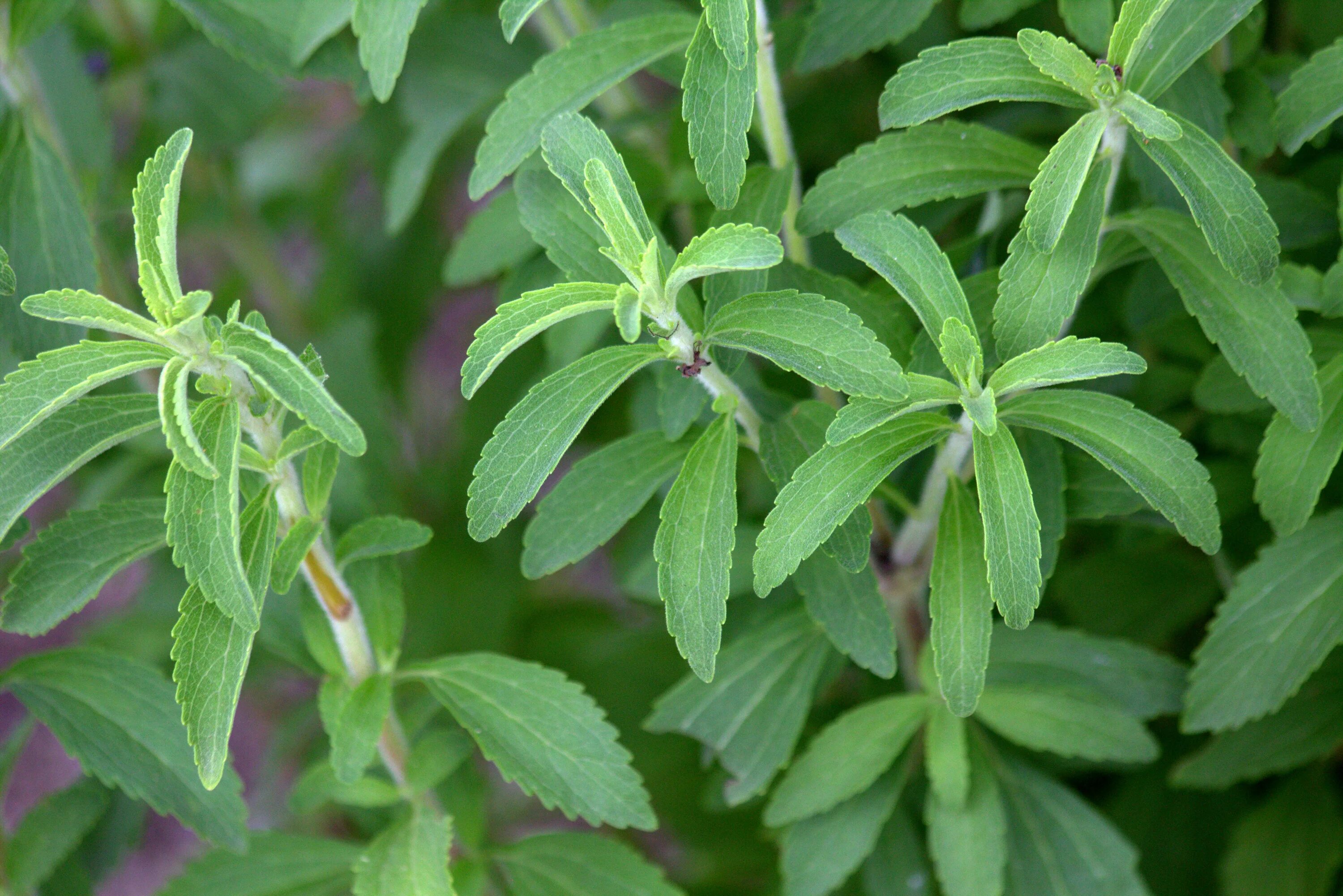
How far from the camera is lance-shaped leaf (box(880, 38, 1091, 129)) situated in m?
0.94

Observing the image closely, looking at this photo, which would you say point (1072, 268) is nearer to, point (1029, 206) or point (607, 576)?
point (1029, 206)

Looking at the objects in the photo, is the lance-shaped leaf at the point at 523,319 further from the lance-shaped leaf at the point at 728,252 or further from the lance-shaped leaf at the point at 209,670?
the lance-shaped leaf at the point at 209,670

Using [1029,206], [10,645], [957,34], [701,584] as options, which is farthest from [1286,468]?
[10,645]

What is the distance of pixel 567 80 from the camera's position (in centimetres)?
107

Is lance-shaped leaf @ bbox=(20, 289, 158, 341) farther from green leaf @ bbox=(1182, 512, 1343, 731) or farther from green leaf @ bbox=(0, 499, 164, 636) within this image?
green leaf @ bbox=(1182, 512, 1343, 731)

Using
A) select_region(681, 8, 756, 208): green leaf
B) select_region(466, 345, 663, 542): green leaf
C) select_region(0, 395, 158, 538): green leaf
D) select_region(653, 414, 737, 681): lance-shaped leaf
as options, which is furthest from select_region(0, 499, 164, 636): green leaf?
select_region(681, 8, 756, 208): green leaf

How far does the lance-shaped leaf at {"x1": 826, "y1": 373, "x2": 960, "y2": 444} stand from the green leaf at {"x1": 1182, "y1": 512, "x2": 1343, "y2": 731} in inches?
17.2

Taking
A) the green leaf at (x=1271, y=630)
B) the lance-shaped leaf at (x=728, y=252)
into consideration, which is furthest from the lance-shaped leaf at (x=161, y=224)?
the green leaf at (x=1271, y=630)

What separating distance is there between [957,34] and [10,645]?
2.44 metres

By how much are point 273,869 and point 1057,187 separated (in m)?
1.00

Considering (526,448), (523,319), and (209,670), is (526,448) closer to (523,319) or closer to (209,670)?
(523,319)

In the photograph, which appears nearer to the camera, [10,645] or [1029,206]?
[1029,206]

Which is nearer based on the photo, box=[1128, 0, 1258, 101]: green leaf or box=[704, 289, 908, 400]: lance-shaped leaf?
box=[704, 289, 908, 400]: lance-shaped leaf

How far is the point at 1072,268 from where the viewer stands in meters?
0.94
